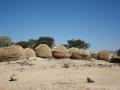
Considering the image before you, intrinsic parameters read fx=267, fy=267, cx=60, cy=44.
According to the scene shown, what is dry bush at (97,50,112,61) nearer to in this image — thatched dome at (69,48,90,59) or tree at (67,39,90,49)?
thatched dome at (69,48,90,59)

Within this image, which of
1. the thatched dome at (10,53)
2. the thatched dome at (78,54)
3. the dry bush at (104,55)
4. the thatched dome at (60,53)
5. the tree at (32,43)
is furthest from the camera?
the tree at (32,43)

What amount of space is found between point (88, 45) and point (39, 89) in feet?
131

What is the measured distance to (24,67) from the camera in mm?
19266

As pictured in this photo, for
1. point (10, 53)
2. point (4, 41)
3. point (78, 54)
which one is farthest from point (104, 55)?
point (4, 41)

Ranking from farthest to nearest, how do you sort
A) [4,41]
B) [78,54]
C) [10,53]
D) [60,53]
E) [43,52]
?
[4,41] → [78,54] → [60,53] → [43,52] → [10,53]

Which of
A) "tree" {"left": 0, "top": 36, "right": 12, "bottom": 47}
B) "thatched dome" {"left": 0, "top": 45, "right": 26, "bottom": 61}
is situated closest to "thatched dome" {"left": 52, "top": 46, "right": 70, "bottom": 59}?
"thatched dome" {"left": 0, "top": 45, "right": 26, "bottom": 61}

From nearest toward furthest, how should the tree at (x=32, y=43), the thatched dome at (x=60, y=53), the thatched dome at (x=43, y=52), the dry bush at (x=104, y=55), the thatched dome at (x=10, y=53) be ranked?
the thatched dome at (x=10, y=53) → the thatched dome at (x=43, y=52) → the thatched dome at (x=60, y=53) → the dry bush at (x=104, y=55) → the tree at (x=32, y=43)

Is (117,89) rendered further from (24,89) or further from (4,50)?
(4,50)

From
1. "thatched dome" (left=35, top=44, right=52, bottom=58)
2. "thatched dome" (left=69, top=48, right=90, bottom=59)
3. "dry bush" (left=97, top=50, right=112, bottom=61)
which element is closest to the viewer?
"thatched dome" (left=35, top=44, right=52, bottom=58)

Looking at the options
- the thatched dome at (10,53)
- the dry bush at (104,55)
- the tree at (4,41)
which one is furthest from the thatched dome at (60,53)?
the tree at (4,41)

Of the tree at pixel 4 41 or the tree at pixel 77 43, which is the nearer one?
the tree at pixel 4 41

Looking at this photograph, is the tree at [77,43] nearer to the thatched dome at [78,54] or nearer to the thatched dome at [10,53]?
the thatched dome at [78,54]

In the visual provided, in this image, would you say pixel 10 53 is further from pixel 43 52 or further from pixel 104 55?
pixel 104 55

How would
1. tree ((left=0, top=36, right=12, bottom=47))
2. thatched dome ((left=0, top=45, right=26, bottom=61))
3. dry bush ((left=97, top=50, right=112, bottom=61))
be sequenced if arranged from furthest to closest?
tree ((left=0, top=36, right=12, bottom=47)), dry bush ((left=97, top=50, right=112, bottom=61)), thatched dome ((left=0, top=45, right=26, bottom=61))
